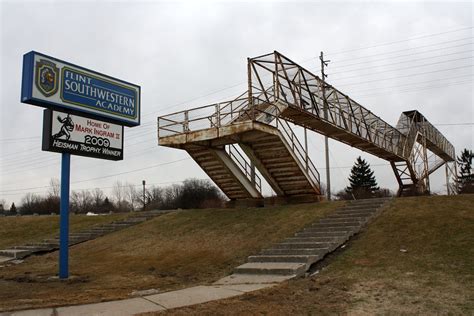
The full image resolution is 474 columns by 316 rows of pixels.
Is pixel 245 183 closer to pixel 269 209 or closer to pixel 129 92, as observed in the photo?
pixel 269 209

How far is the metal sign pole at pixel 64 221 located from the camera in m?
12.4

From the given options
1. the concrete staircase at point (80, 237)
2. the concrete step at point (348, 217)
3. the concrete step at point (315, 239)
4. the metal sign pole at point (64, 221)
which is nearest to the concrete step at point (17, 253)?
the concrete staircase at point (80, 237)

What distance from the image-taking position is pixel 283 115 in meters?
20.6

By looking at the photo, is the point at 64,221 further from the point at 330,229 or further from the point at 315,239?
the point at 330,229

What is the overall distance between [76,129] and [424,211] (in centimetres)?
1137

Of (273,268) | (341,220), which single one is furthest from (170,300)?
(341,220)

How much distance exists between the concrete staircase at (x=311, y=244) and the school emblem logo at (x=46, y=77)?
718cm

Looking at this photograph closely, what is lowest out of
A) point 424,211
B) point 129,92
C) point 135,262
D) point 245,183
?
point 135,262

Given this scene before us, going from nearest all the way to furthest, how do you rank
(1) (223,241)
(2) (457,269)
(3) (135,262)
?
1. (2) (457,269)
2. (3) (135,262)
3. (1) (223,241)

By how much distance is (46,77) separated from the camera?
12461 mm

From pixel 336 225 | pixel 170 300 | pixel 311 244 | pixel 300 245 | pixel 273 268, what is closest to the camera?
pixel 170 300

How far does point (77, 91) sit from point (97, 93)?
2.48 ft

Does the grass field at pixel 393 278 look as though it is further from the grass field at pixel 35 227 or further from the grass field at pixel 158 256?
the grass field at pixel 35 227

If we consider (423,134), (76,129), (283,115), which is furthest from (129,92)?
(423,134)
